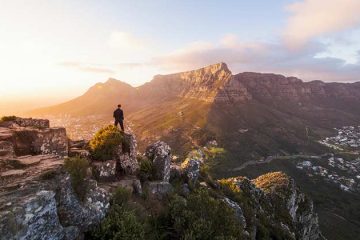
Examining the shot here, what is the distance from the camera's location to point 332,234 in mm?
113500

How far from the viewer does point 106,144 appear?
27656 millimetres

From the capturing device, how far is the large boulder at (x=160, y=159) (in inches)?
1220

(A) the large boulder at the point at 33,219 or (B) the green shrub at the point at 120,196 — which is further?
(B) the green shrub at the point at 120,196

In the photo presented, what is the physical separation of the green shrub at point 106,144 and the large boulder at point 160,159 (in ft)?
12.6

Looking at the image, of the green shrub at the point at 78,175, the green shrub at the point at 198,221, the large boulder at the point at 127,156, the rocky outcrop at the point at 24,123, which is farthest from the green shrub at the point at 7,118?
the green shrub at the point at 198,221

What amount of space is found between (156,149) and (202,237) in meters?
13.5

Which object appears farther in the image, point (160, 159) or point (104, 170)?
point (160, 159)

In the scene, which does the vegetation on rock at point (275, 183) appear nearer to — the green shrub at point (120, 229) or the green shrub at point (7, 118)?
the green shrub at point (120, 229)

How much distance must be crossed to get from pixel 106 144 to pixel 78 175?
26.6 ft

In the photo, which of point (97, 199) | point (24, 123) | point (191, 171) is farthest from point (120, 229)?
point (191, 171)

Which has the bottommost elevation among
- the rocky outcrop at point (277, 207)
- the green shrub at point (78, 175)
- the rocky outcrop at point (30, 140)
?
the rocky outcrop at point (277, 207)

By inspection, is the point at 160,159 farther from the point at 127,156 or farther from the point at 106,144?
the point at 106,144

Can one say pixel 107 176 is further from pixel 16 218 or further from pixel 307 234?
pixel 307 234

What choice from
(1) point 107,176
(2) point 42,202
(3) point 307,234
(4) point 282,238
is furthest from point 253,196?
(2) point 42,202
